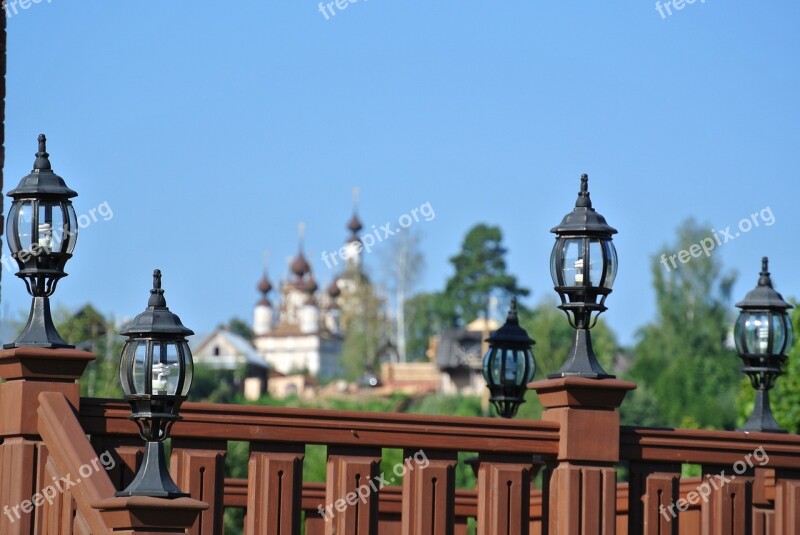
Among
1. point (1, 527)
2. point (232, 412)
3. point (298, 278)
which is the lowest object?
point (1, 527)

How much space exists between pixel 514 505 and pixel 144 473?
1725mm

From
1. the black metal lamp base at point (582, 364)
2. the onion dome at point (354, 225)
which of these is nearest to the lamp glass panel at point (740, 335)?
the black metal lamp base at point (582, 364)

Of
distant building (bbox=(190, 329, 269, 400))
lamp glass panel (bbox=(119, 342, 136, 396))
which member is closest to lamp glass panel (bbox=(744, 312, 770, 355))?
lamp glass panel (bbox=(119, 342, 136, 396))

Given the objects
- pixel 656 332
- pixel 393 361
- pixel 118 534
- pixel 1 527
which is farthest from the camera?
pixel 393 361

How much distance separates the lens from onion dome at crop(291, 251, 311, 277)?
5423 inches

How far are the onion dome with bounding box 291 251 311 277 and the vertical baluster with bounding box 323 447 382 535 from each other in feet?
433

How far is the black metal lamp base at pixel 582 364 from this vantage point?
21.1 feet

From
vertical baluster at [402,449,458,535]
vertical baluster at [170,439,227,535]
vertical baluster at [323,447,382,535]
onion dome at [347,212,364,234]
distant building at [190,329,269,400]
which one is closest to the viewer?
vertical baluster at [170,439,227,535]

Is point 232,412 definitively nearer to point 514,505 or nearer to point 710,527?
point 514,505

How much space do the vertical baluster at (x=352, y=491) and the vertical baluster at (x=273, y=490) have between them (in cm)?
14

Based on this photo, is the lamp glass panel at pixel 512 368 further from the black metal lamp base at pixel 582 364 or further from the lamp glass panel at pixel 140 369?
the lamp glass panel at pixel 140 369

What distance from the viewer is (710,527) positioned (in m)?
6.73

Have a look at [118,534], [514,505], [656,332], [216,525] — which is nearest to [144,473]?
[118,534]

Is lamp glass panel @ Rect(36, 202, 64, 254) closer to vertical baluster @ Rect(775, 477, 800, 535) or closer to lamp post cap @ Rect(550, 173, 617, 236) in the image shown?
lamp post cap @ Rect(550, 173, 617, 236)
